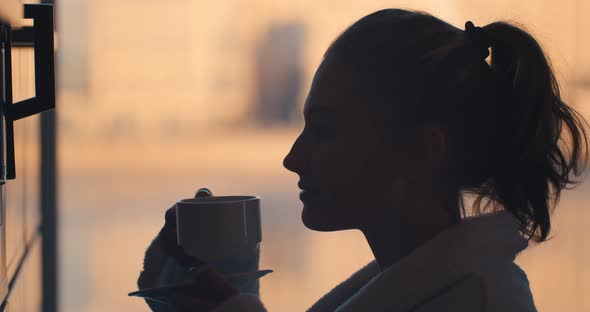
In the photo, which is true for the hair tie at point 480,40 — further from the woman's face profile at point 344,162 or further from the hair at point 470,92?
the woman's face profile at point 344,162

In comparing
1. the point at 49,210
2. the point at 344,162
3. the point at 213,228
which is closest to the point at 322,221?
the point at 344,162

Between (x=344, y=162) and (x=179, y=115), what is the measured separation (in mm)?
931

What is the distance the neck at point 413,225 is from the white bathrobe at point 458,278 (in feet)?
0.08

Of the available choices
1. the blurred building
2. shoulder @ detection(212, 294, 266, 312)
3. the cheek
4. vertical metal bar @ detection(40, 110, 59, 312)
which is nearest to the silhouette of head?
the cheek

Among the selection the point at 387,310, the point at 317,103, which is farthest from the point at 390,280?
the point at 317,103

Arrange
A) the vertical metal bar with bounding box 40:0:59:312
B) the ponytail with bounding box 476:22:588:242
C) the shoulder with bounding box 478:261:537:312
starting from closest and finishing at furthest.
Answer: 1. the shoulder with bounding box 478:261:537:312
2. the ponytail with bounding box 476:22:588:242
3. the vertical metal bar with bounding box 40:0:59:312

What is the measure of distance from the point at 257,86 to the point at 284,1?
0.21 meters

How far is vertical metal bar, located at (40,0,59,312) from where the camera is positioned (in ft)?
4.86

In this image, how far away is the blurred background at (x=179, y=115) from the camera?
4.93 ft

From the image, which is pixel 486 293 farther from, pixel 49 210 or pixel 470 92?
pixel 49 210

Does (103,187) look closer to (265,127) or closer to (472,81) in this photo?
(265,127)

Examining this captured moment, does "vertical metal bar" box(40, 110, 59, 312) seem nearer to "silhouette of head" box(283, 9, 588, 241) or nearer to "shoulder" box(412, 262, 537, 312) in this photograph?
"silhouette of head" box(283, 9, 588, 241)

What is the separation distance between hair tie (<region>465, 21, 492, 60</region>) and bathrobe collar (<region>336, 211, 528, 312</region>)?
18cm

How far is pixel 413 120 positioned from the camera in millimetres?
683
